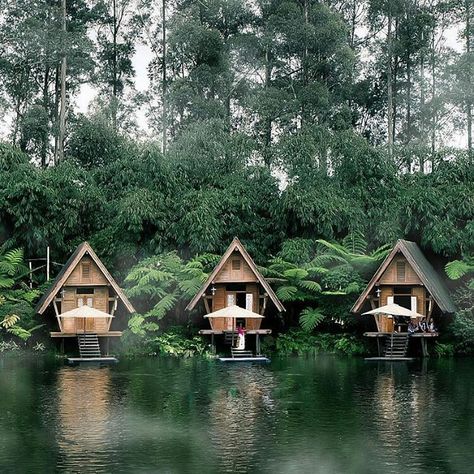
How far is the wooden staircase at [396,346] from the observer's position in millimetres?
39750

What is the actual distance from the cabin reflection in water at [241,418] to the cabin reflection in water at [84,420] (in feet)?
8.24

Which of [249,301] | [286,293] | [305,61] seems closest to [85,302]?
[249,301]

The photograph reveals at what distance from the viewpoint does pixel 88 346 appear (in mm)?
40344

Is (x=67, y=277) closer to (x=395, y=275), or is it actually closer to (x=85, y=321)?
(x=85, y=321)

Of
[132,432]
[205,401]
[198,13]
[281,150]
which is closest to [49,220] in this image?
[281,150]

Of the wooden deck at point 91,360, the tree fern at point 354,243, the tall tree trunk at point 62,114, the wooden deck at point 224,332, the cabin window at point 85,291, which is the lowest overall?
the wooden deck at point 91,360

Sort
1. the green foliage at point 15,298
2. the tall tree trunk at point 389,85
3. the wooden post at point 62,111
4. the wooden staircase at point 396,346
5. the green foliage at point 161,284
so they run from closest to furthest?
the wooden staircase at point 396,346
the green foliage at point 15,298
the green foliage at point 161,284
the wooden post at point 62,111
the tall tree trunk at point 389,85

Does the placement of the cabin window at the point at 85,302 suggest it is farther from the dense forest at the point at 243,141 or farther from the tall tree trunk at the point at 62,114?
the tall tree trunk at the point at 62,114

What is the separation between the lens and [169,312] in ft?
151

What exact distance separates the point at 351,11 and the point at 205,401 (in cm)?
4618

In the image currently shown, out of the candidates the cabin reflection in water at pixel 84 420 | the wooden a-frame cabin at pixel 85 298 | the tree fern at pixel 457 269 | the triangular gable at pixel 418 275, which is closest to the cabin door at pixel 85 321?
the wooden a-frame cabin at pixel 85 298

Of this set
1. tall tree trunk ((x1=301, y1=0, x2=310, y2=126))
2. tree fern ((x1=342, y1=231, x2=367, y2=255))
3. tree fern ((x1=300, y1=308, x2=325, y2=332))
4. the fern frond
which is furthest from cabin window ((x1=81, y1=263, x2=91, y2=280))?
tall tree trunk ((x1=301, y1=0, x2=310, y2=126))

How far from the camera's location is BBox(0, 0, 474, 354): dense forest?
153ft

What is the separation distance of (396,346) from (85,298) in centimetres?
1443
